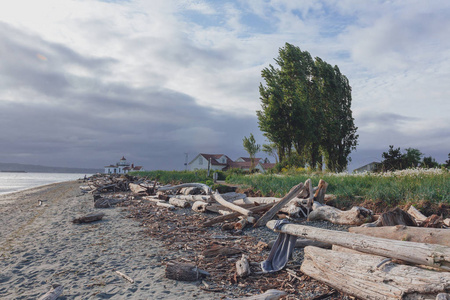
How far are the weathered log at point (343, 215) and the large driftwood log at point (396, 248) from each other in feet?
11.7

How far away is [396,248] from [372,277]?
1.64 feet

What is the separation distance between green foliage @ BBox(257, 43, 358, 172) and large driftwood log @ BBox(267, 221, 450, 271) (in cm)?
2799

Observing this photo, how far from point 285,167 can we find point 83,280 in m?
28.1

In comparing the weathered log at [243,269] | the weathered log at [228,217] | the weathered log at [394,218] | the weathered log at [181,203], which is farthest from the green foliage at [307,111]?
the weathered log at [243,269]

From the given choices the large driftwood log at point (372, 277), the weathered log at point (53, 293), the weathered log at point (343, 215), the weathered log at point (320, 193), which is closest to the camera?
the large driftwood log at point (372, 277)

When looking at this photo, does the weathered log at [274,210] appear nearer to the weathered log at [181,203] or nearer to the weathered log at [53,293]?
the weathered log at [181,203]

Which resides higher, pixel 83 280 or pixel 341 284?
pixel 341 284

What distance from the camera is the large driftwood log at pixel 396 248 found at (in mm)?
3402

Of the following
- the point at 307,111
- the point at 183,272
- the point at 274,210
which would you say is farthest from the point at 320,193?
the point at 307,111

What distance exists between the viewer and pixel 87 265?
19.4ft

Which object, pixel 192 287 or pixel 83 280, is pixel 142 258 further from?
pixel 192 287

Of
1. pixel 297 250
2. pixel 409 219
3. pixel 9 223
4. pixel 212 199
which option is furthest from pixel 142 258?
pixel 9 223

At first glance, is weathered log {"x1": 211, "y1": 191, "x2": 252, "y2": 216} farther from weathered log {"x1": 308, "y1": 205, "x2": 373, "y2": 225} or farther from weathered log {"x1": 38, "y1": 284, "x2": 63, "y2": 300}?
weathered log {"x1": 38, "y1": 284, "x2": 63, "y2": 300}

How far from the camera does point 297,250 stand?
20.5 ft
